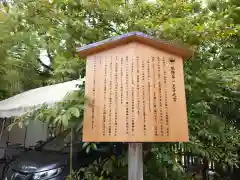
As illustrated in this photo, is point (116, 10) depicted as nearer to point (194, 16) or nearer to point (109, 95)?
point (194, 16)

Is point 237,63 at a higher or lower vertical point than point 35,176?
higher

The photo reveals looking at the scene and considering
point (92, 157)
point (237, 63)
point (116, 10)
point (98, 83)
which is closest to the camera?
point (98, 83)

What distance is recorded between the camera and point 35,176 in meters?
4.27

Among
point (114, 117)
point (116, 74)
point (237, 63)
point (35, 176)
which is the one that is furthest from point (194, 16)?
point (35, 176)

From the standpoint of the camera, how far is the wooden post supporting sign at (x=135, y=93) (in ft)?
8.15

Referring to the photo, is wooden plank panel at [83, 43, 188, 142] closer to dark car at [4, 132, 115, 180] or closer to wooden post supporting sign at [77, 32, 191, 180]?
wooden post supporting sign at [77, 32, 191, 180]

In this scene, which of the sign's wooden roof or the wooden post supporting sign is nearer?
the wooden post supporting sign

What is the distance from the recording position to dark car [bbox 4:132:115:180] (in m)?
4.28

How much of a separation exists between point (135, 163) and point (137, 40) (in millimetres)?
1408

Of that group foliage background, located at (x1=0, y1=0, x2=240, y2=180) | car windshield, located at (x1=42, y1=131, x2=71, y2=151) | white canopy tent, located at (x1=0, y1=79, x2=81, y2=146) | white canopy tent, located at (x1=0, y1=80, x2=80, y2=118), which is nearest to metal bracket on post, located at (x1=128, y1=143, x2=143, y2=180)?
foliage background, located at (x1=0, y1=0, x2=240, y2=180)

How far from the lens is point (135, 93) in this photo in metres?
2.57

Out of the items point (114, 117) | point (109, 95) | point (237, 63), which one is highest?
point (237, 63)

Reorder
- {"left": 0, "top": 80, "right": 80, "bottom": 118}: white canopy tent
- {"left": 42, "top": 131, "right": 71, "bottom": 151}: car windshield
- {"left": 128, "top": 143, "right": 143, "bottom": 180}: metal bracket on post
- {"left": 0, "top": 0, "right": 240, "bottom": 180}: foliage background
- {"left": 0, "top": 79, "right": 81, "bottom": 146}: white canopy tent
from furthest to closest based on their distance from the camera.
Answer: {"left": 42, "top": 131, "right": 71, "bottom": 151}: car windshield
{"left": 0, "top": 80, "right": 80, "bottom": 118}: white canopy tent
{"left": 0, "top": 79, "right": 81, "bottom": 146}: white canopy tent
{"left": 0, "top": 0, "right": 240, "bottom": 180}: foliage background
{"left": 128, "top": 143, "right": 143, "bottom": 180}: metal bracket on post

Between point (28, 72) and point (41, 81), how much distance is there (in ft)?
2.06
